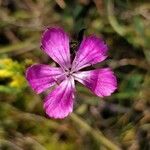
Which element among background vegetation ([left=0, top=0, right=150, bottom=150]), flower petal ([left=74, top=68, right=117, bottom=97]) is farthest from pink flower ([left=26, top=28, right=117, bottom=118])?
background vegetation ([left=0, top=0, right=150, bottom=150])

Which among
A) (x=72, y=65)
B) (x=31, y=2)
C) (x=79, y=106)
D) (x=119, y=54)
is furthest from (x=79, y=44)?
(x=31, y=2)

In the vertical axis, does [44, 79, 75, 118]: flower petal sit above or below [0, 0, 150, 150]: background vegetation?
below

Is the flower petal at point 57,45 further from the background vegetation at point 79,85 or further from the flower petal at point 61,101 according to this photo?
the background vegetation at point 79,85

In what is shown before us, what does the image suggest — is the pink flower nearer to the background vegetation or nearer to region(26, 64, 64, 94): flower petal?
region(26, 64, 64, 94): flower petal

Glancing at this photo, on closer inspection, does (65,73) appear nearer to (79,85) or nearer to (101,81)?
(101,81)

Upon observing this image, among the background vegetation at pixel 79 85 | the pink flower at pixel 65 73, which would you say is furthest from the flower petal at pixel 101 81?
the background vegetation at pixel 79 85

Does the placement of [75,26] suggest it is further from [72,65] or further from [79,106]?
[72,65]
